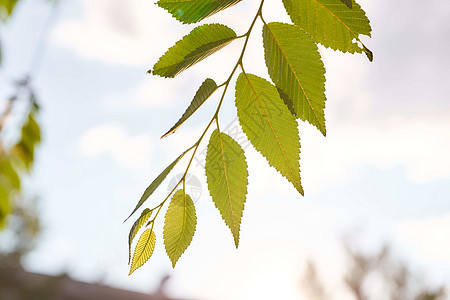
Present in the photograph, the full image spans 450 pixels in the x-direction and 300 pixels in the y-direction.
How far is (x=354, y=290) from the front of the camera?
13.6 metres

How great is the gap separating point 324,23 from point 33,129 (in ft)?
1.54

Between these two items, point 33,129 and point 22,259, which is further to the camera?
point 22,259

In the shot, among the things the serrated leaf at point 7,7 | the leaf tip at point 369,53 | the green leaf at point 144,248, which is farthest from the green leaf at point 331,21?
the serrated leaf at point 7,7

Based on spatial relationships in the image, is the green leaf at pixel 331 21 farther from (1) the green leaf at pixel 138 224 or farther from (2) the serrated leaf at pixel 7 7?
(2) the serrated leaf at pixel 7 7

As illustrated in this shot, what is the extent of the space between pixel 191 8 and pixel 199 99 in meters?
0.07

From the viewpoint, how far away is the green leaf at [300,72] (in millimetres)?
265

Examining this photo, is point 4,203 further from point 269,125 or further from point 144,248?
point 269,125

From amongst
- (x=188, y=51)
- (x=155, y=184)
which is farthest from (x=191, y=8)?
(x=155, y=184)

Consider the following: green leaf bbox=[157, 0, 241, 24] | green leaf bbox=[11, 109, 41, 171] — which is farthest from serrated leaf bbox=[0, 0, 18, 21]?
green leaf bbox=[157, 0, 241, 24]

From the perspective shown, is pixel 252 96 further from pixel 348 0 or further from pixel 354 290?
pixel 354 290

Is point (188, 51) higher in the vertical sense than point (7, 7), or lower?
lower

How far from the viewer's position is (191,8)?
28 centimetres

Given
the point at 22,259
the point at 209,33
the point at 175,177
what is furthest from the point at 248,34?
the point at 22,259

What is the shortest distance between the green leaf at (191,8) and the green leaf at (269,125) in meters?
0.05
